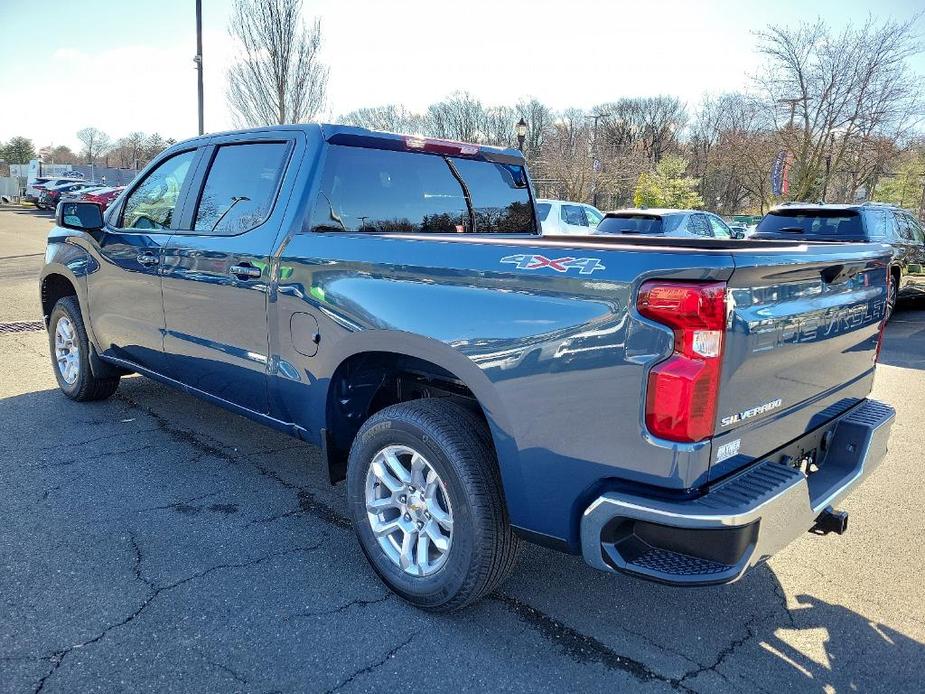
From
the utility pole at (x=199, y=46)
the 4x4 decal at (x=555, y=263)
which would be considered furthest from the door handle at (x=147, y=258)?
the utility pole at (x=199, y=46)

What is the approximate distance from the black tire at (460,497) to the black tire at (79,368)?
335 centimetres

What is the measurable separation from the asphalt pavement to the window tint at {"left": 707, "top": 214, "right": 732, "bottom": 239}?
1246 cm

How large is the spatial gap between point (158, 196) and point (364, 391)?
84.0 inches

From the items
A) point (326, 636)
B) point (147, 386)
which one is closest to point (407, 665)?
point (326, 636)

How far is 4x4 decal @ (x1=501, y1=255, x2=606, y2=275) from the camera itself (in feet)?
7.11

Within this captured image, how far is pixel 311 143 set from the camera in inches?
132

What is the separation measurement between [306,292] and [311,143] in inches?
30.9

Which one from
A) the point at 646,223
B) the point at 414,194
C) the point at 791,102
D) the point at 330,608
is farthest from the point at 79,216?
the point at 791,102

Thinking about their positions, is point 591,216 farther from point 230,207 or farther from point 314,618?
point 314,618

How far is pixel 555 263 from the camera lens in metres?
2.25

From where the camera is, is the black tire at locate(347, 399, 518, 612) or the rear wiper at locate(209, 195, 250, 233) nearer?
the black tire at locate(347, 399, 518, 612)

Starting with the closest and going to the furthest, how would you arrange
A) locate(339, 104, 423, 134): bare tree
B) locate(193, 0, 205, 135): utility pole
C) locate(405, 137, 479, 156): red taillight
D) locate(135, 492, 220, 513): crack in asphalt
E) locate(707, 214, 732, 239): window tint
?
locate(135, 492, 220, 513): crack in asphalt
locate(405, 137, 479, 156): red taillight
locate(707, 214, 732, 239): window tint
locate(193, 0, 205, 135): utility pole
locate(339, 104, 423, 134): bare tree

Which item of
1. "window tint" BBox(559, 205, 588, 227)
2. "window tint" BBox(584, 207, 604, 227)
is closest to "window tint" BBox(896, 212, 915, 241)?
"window tint" BBox(584, 207, 604, 227)

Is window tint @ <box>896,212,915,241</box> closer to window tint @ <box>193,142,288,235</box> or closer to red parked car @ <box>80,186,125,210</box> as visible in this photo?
window tint @ <box>193,142,288,235</box>
